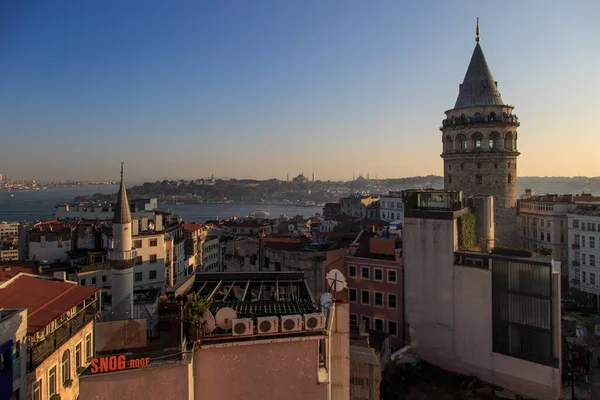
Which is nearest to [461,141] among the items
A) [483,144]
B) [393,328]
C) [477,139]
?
[477,139]

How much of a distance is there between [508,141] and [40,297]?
83.8ft

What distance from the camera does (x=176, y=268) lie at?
97.0ft

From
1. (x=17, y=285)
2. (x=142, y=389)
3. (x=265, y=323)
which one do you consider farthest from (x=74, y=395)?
(x=265, y=323)

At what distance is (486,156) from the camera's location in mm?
26078

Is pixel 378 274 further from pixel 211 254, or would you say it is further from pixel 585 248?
pixel 211 254

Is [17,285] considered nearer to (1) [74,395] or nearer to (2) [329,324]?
(1) [74,395]

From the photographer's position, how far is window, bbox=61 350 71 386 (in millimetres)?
8852

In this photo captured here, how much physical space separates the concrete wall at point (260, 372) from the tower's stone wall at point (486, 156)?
2354cm

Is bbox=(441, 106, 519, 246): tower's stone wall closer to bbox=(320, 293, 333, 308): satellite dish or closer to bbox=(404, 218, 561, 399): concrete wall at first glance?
bbox=(404, 218, 561, 399): concrete wall

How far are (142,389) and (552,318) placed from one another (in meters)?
14.8

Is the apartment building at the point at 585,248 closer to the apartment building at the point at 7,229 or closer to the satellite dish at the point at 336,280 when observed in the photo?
the satellite dish at the point at 336,280

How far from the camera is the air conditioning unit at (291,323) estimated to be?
5645 millimetres

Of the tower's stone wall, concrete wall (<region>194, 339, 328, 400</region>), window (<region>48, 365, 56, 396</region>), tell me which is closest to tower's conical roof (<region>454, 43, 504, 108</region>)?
the tower's stone wall

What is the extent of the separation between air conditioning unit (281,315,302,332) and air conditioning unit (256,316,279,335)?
0.11m
